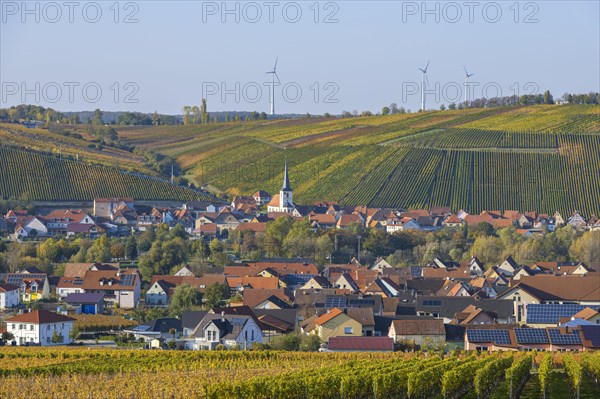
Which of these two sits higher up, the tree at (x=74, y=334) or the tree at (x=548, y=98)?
the tree at (x=548, y=98)

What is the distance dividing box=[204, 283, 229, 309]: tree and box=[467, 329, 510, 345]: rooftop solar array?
15.7 meters

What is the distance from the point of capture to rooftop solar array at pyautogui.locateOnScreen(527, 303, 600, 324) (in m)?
53.3

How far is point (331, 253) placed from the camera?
271ft

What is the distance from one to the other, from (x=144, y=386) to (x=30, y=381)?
13.4 ft

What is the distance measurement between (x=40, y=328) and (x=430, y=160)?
6730 centimetres

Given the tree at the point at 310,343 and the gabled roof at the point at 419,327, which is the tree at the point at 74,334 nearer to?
the tree at the point at 310,343

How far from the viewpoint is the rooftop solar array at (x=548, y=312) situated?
53281mm

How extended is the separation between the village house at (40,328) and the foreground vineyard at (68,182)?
186 feet

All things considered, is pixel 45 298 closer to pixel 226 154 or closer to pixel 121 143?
pixel 226 154

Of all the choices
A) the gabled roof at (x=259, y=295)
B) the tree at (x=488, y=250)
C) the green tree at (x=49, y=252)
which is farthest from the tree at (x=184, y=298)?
the tree at (x=488, y=250)

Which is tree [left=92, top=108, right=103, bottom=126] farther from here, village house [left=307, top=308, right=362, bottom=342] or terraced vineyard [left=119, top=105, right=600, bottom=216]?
village house [left=307, top=308, right=362, bottom=342]

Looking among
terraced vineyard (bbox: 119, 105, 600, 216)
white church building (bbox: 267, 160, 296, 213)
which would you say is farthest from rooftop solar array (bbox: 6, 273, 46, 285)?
terraced vineyard (bbox: 119, 105, 600, 216)

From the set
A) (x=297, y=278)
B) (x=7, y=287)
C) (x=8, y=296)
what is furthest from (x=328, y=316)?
(x=7, y=287)

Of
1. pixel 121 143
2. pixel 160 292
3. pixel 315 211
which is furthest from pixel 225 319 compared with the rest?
→ pixel 121 143
